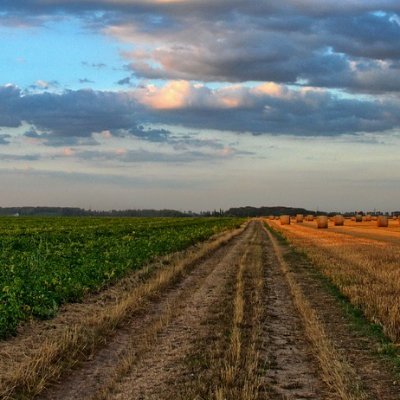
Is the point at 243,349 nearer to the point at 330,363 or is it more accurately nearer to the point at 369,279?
the point at 330,363

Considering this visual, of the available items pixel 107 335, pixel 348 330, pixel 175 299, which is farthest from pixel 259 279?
pixel 107 335

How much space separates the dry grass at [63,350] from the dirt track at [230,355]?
0.55ft

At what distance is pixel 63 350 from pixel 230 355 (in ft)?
9.12

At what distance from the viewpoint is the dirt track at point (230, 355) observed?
768cm

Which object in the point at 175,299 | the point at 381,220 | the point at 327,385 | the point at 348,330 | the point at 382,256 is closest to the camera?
the point at 327,385

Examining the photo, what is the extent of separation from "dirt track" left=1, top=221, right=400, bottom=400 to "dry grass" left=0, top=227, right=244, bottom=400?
0.17 m

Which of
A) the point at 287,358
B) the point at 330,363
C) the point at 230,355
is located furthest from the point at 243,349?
the point at 330,363

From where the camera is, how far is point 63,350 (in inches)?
368

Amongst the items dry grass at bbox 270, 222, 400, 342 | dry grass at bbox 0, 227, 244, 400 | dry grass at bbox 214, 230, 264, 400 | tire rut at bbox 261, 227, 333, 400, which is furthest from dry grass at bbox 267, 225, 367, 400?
dry grass at bbox 0, 227, 244, 400

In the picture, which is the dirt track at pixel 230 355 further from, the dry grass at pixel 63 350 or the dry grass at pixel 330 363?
the dry grass at pixel 63 350

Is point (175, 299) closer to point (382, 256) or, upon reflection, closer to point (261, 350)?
point (261, 350)

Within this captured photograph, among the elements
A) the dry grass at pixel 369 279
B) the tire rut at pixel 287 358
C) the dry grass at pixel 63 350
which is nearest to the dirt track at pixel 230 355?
the tire rut at pixel 287 358

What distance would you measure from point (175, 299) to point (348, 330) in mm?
5440

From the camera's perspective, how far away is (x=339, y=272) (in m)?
20.2
